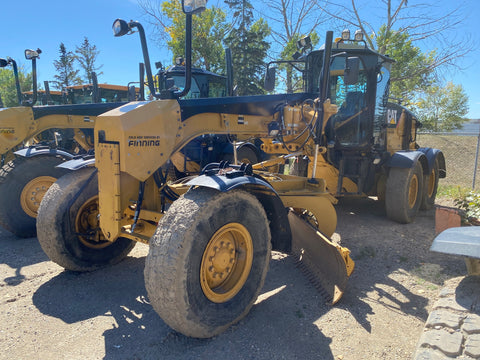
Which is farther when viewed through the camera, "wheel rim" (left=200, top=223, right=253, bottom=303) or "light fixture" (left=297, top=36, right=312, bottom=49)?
"light fixture" (left=297, top=36, right=312, bottom=49)

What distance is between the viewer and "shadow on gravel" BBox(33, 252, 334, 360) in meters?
2.64

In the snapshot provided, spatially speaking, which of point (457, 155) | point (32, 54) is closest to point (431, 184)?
point (32, 54)

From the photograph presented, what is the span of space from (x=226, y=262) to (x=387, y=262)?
8.69ft

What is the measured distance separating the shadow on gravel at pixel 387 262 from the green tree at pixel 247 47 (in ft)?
49.8

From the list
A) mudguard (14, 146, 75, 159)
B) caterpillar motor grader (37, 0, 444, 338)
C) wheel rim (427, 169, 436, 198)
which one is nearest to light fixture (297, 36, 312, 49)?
caterpillar motor grader (37, 0, 444, 338)

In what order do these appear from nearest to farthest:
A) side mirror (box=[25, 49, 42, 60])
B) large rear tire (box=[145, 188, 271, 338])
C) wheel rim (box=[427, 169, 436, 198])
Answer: large rear tire (box=[145, 188, 271, 338])
side mirror (box=[25, 49, 42, 60])
wheel rim (box=[427, 169, 436, 198])

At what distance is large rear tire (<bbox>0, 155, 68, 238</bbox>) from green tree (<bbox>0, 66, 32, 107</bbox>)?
3072 centimetres

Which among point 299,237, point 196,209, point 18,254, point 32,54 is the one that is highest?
point 32,54

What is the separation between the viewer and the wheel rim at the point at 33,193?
5609 millimetres

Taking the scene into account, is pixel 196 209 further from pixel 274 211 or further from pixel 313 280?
pixel 313 280

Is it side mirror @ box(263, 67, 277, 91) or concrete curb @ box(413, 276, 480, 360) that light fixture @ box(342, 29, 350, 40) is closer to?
side mirror @ box(263, 67, 277, 91)

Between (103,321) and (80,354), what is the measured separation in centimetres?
45

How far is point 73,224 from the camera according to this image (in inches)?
145

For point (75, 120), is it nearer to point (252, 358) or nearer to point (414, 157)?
point (252, 358)
